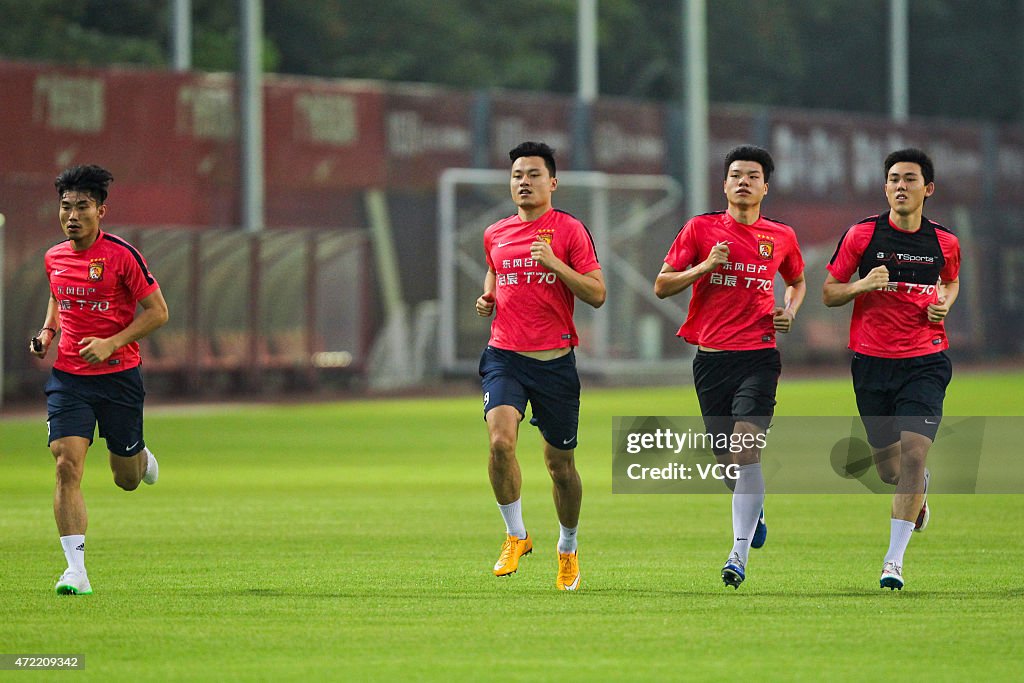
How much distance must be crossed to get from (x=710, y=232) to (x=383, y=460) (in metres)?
10.2

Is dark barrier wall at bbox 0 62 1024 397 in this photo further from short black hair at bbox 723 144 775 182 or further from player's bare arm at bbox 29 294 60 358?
short black hair at bbox 723 144 775 182

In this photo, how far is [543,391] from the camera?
1039cm

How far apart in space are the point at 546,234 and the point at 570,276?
1.28ft

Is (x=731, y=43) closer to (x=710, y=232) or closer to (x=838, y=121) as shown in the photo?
(x=838, y=121)

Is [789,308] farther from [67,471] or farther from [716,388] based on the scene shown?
[67,471]

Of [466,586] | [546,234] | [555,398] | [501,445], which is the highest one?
[546,234]

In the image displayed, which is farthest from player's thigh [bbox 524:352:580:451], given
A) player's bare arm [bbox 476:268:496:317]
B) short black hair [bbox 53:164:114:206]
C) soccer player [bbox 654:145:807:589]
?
short black hair [bbox 53:164:114:206]

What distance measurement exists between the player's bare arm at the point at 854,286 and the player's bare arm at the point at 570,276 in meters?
1.29

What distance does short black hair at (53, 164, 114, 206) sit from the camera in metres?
10.2

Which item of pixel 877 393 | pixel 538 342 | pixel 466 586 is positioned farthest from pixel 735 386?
pixel 466 586

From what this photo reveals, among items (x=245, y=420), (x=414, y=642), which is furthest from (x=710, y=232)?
(x=245, y=420)

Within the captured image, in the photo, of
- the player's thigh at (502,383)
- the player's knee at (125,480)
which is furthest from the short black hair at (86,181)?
the player's thigh at (502,383)

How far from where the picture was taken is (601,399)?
1287 inches

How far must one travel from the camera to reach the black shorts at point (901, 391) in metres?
10.6
